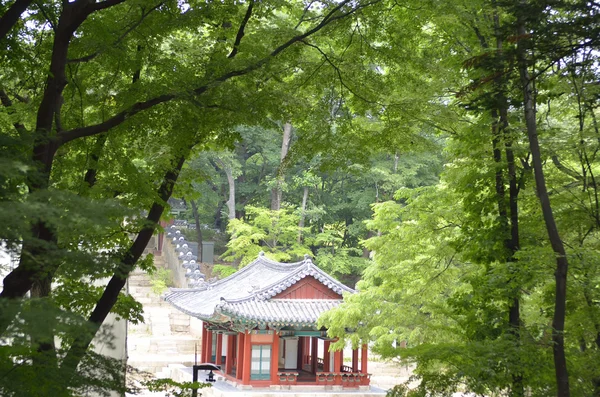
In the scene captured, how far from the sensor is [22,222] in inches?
108

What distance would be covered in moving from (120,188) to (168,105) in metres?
0.94

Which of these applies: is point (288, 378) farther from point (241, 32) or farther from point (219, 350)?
point (241, 32)

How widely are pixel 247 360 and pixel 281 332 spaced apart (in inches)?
51.4

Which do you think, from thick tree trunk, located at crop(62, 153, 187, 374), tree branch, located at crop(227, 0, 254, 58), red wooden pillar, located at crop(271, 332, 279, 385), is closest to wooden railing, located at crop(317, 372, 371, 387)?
red wooden pillar, located at crop(271, 332, 279, 385)

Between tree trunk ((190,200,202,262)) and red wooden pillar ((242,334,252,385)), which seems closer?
red wooden pillar ((242,334,252,385))

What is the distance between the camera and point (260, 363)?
19.9 m

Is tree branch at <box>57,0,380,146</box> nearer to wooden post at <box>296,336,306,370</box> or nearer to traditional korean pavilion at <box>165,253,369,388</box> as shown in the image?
traditional korean pavilion at <box>165,253,369,388</box>

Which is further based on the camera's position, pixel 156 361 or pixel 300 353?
pixel 156 361

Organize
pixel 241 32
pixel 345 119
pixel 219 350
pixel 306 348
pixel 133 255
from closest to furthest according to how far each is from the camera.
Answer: pixel 241 32, pixel 133 255, pixel 345 119, pixel 306 348, pixel 219 350

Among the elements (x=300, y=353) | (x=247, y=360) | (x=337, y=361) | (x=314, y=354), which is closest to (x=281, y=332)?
(x=247, y=360)

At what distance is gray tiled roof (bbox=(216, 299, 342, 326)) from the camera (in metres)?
19.3

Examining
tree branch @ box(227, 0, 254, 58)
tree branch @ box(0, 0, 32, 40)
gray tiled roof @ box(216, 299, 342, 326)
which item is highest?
tree branch @ box(227, 0, 254, 58)

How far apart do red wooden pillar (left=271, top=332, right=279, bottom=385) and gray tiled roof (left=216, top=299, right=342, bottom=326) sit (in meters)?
0.74

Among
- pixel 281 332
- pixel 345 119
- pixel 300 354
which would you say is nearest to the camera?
pixel 345 119
